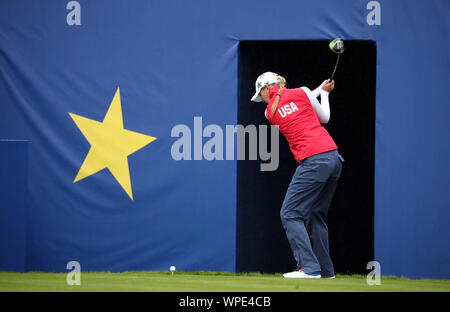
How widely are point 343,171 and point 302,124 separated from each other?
2322 millimetres

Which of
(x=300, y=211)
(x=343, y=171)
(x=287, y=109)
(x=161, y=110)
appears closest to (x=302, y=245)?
(x=300, y=211)

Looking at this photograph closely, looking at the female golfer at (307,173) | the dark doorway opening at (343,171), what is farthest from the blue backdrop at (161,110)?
the female golfer at (307,173)

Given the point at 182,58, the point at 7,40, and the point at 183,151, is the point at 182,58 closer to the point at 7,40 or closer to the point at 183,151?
the point at 183,151

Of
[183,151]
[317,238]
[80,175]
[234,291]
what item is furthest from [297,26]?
[234,291]

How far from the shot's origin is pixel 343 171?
723cm

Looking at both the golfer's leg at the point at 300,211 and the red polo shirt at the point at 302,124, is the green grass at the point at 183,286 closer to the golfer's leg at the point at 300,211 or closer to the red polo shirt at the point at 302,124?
the golfer's leg at the point at 300,211

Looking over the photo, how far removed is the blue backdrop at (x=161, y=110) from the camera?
19.6 feet

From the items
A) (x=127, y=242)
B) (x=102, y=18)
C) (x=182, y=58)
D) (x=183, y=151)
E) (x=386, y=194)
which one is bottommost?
(x=127, y=242)

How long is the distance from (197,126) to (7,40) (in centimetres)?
208

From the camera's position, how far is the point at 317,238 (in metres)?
5.16

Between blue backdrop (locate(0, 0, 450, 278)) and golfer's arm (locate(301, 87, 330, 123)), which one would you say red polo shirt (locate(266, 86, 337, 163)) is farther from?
blue backdrop (locate(0, 0, 450, 278))

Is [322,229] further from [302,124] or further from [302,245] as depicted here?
[302,124]

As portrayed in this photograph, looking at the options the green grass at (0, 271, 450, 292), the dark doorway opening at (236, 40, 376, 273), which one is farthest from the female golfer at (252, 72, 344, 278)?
the dark doorway opening at (236, 40, 376, 273)

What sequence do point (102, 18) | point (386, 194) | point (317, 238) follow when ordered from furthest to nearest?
point (102, 18)
point (386, 194)
point (317, 238)
